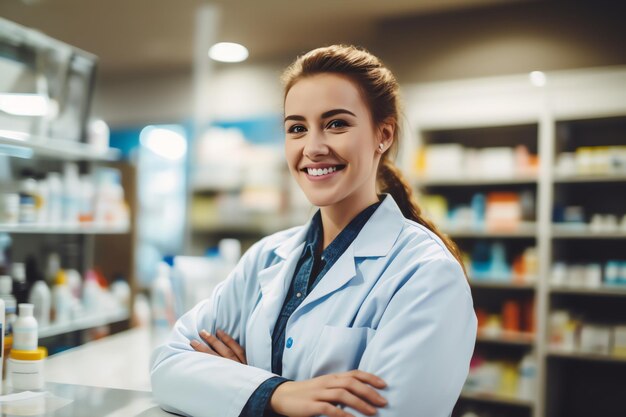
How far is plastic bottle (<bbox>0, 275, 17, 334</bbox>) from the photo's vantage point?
5.49ft

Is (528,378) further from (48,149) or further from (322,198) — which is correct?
(48,149)

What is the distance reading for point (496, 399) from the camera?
3.46m

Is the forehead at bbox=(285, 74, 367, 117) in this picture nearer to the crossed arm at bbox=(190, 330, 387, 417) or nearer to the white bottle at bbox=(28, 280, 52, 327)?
the crossed arm at bbox=(190, 330, 387, 417)

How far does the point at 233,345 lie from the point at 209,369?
18 cm

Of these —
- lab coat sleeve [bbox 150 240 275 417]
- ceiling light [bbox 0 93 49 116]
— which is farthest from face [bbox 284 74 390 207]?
ceiling light [bbox 0 93 49 116]

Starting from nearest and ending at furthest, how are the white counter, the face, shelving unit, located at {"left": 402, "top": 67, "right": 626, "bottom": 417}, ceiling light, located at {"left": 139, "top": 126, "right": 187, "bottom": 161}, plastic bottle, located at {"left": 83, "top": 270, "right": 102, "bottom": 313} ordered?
1. the face
2. the white counter
3. plastic bottle, located at {"left": 83, "top": 270, "right": 102, "bottom": 313}
4. shelving unit, located at {"left": 402, "top": 67, "right": 626, "bottom": 417}
5. ceiling light, located at {"left": 139, "top": 126, "right": 187, "bottom": 161}

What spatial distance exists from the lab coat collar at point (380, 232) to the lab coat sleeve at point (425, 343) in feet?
0.49

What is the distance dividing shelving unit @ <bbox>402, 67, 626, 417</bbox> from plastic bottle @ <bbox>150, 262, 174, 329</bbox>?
1.85 m

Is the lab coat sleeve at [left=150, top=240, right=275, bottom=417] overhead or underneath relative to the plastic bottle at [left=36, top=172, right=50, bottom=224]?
underneath

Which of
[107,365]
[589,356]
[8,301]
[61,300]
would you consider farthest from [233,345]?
[589,356]

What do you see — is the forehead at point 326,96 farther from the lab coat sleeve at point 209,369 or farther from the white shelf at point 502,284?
the white shelf at point 502,284

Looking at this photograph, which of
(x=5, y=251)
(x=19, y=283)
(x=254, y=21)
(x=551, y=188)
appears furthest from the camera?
(x=254, y=21)

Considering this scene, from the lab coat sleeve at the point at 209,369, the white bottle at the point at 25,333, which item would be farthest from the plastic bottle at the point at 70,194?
the lab coat sleeve at the point at 209,369

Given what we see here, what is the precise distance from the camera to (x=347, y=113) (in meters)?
1.30
